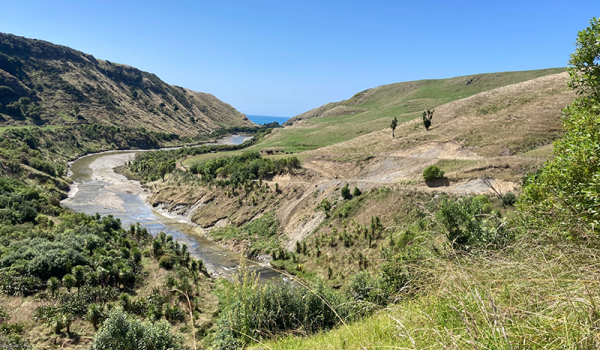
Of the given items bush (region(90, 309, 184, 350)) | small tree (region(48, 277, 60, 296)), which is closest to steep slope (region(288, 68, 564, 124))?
small tree (region(48, 277, 60, 296))

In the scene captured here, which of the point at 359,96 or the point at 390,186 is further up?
the point at 359,96

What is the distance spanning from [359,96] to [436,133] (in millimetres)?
116200

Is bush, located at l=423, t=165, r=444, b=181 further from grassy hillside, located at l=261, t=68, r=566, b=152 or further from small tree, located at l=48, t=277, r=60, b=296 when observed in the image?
grassy hillside, located at l=261, t=68, r=566, b=152

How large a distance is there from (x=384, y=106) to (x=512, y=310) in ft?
437

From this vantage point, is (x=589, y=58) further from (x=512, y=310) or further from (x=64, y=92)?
(x=64, y=92)

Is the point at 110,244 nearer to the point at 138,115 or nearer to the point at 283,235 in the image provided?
the point at 283,235

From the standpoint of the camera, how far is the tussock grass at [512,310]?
117 inches

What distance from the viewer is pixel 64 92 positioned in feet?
474

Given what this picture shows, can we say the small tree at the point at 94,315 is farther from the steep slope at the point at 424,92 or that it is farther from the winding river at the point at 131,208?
the steep slope at the point at 424,92

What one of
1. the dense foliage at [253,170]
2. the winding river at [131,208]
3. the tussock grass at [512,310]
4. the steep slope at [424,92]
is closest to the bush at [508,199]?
the winding river at [131,208]

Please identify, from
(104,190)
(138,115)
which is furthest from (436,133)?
(138,115)

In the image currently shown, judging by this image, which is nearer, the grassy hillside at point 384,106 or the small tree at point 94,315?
the small tree at point 94,315

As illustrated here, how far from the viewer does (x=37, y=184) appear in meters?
58.2

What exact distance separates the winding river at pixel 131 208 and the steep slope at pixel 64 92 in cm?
5389
